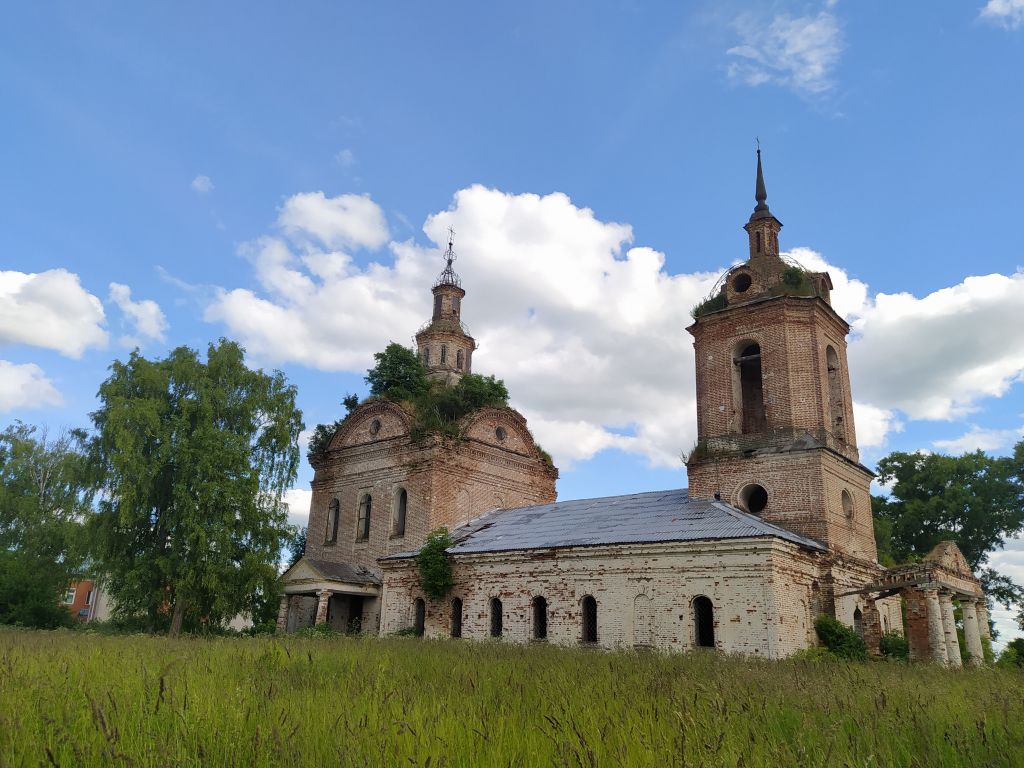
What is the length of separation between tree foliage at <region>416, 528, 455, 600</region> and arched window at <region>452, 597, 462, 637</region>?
0.43 meters

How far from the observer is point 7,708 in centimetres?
439

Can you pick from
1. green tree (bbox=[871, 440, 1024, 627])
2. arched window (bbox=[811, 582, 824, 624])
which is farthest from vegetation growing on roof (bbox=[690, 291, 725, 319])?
green tree (bbox=[871, 440, 1024, 627])

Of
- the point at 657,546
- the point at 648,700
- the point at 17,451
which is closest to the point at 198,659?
the point at 648,700

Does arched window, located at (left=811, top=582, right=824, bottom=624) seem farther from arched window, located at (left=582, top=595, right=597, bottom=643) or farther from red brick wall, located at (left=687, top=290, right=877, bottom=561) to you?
arched window, located at (left=582, top=595, right=597, bottom=643)

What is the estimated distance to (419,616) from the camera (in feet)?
76.7

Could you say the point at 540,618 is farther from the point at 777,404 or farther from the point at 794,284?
the point at 794,284

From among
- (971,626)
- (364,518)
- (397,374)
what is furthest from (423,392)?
(971,626)

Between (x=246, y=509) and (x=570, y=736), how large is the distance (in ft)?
72.0

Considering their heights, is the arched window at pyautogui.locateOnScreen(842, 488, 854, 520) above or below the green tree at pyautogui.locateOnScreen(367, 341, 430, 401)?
below

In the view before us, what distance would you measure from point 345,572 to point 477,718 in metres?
22.5

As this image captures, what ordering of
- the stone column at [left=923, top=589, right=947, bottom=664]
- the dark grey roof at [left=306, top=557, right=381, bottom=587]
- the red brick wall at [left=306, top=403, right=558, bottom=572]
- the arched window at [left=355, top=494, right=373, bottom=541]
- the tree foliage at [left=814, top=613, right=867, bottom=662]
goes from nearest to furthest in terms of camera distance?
the stone column at [left=923, top=589, right=947, bottom=664] → the tree foliage at [left=814, top=613, right=867, bottom=662] → the dark grey roof at [left=306, top=557, right=381, bottom=587] → the red brick wall at [left=306, top=403, right=558, bottom=572] → the arched window at [left=355, top=494, right=373, bottom=541]

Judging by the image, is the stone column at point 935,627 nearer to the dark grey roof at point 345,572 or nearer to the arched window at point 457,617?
the arched window at point 457,617

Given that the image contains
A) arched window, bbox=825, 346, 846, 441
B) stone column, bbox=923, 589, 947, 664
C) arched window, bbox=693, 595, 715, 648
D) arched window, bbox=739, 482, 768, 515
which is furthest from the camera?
arched window, bbox=825, 346, 846, 441

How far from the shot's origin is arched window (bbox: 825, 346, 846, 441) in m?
21.8
